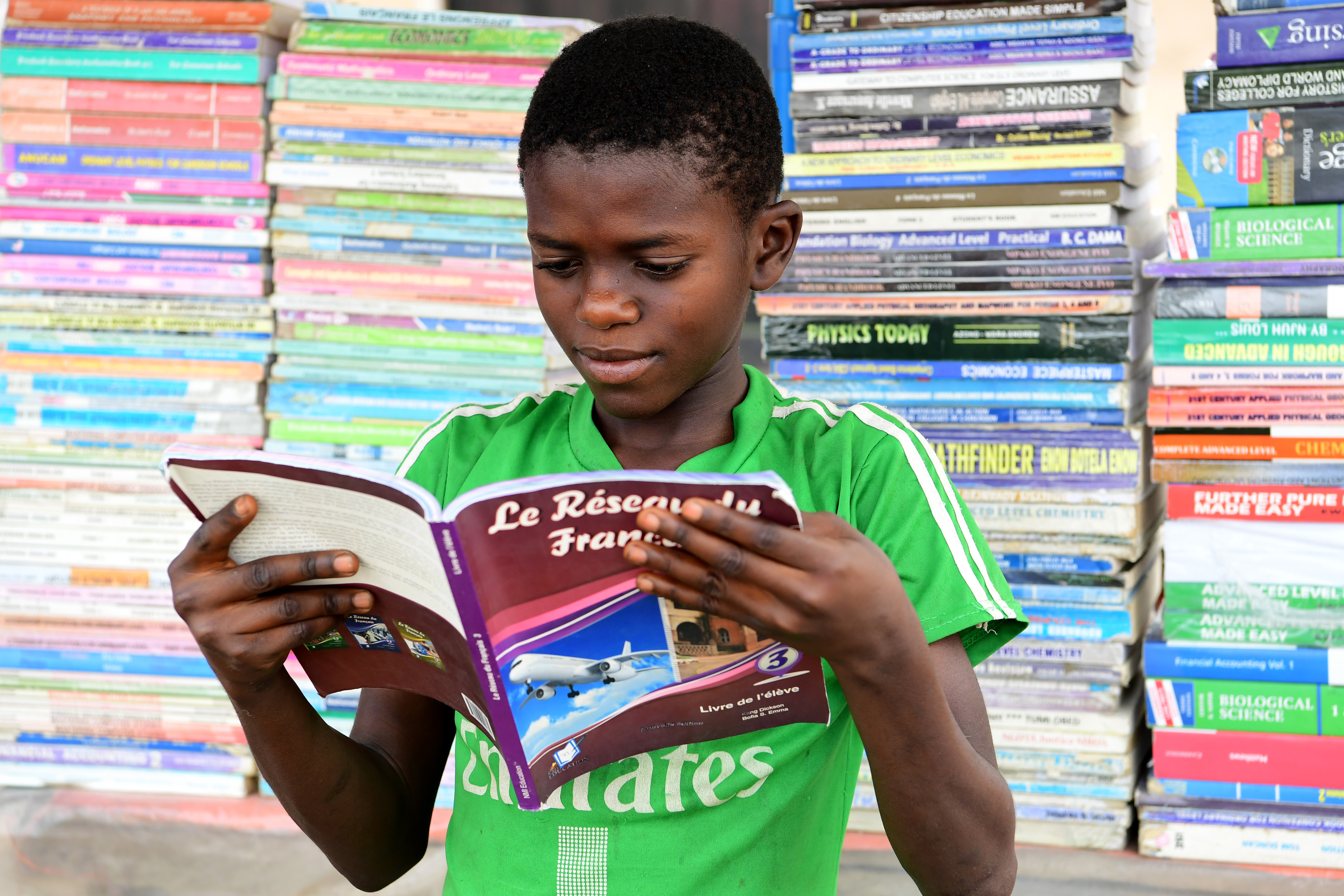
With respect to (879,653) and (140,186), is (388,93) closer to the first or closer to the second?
(140,186)

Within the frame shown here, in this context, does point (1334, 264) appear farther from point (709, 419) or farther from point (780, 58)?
point (709, 419)

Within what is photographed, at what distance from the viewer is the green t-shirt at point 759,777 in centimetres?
94

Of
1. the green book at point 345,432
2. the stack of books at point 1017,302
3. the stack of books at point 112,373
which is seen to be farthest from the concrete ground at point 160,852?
the stack of books at point 1017,302

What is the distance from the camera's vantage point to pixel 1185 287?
1.74 meters

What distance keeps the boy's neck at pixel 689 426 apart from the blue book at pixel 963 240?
856 millimetres

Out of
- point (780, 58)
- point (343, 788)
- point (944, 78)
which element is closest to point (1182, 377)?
point (944, 78)

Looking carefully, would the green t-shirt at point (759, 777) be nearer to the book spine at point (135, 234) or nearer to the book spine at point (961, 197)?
the book spine at point (961, 197)

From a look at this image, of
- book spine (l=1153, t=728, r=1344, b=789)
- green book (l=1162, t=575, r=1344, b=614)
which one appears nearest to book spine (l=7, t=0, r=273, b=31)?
green book (l=1162, t=575, r=1344, b=614)

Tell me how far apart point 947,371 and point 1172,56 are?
2.01 meters

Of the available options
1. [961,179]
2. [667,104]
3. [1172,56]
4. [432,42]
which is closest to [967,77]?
[961,179]

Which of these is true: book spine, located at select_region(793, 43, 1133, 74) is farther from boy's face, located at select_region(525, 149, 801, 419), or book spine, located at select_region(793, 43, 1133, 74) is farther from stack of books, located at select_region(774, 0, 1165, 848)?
boy's face, located at select_region(525, 149, 801, 419)

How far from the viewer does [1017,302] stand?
1.84 m

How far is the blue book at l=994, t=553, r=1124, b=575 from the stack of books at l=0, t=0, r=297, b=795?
4.08 ft

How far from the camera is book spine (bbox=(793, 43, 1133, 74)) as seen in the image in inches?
68.9
